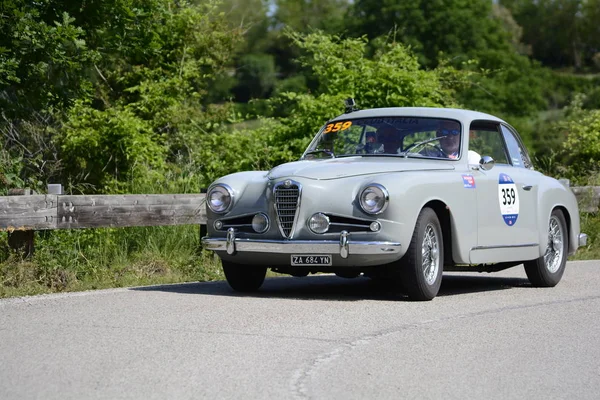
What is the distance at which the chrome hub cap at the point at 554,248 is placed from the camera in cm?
1147

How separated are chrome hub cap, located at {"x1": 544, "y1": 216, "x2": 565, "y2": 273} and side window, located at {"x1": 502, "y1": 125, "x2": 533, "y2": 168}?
672 millimetres

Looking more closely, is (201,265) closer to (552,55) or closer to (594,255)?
(594,255)

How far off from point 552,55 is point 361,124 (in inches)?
5546

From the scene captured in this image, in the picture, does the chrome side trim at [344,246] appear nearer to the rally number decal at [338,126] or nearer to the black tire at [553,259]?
the rally number decal at [338,126]

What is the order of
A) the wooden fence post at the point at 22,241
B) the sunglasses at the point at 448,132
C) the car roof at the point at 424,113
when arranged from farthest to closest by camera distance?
the wooden fence post at the point at 22,241 → the car roof at the point at 424,113 → the sunglasses at the point at 448,132

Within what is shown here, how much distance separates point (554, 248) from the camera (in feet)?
38.2

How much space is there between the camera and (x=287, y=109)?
2036 centimetres

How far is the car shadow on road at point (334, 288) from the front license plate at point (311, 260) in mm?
401

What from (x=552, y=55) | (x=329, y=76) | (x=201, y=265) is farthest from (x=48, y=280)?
(x=552, y=55)

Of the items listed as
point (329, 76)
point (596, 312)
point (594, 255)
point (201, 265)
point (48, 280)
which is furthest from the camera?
point (329, 76)

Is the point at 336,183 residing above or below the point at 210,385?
above

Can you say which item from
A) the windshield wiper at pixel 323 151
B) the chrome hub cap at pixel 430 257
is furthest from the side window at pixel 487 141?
the chrome hub cap at pixel 430 257

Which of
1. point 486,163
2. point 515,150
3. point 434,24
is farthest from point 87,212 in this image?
point 434,24

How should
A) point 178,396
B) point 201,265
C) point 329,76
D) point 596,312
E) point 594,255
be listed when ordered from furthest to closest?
point 329,76 < point 594,255 < point 201,265 < point 596,312 < point 178,396
